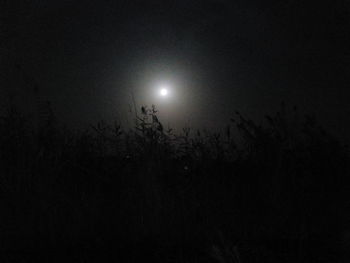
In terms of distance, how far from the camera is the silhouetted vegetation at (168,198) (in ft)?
7.84

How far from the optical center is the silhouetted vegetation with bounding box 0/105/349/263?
2.39 m

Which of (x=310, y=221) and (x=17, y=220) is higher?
(x=17, y=220)

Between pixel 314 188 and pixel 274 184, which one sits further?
pixel 314 188

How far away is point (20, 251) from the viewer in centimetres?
240

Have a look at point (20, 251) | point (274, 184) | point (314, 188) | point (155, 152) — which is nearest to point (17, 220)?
point (20, 251)

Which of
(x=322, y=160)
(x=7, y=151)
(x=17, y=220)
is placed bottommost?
(x=17, y=220)

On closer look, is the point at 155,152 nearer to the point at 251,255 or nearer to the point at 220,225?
the point at 220,225

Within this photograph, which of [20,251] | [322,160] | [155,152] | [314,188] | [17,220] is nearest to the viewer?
[20,251]

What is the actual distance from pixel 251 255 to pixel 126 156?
1.84 m

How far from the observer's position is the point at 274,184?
3.36 meters

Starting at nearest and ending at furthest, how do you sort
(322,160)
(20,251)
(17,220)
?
(20,251) < (17,220) < (322,160)

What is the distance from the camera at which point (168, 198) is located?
3.01 meters

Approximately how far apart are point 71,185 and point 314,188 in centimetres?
234

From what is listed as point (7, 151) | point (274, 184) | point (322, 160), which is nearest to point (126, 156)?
point (7, 151)
